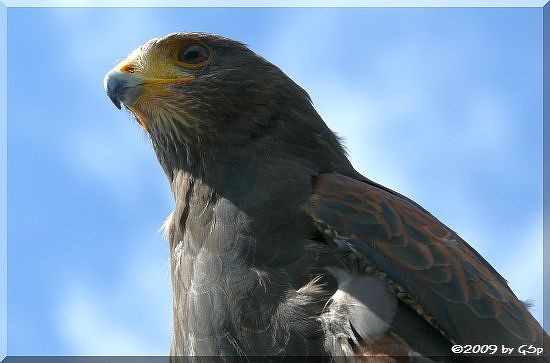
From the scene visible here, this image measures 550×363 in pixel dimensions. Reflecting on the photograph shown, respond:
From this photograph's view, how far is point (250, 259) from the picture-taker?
21.2 ft

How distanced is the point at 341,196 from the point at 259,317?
104 cm

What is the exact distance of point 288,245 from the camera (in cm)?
644

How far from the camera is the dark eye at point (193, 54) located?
779 centimetres

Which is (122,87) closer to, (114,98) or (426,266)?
(114,98)

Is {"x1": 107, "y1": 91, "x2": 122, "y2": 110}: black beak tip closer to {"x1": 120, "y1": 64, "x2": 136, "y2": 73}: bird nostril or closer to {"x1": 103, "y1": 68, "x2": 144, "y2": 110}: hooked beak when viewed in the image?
{"x1": 103, "y1": 68, "x2": 144, "y2": 110}: hooked beak

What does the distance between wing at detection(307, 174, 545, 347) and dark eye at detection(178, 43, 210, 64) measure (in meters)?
1.73

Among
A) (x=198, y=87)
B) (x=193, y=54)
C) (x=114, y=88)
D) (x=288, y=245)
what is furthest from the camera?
(x=193, y=54)

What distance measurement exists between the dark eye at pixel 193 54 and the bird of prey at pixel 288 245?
0.26ft
